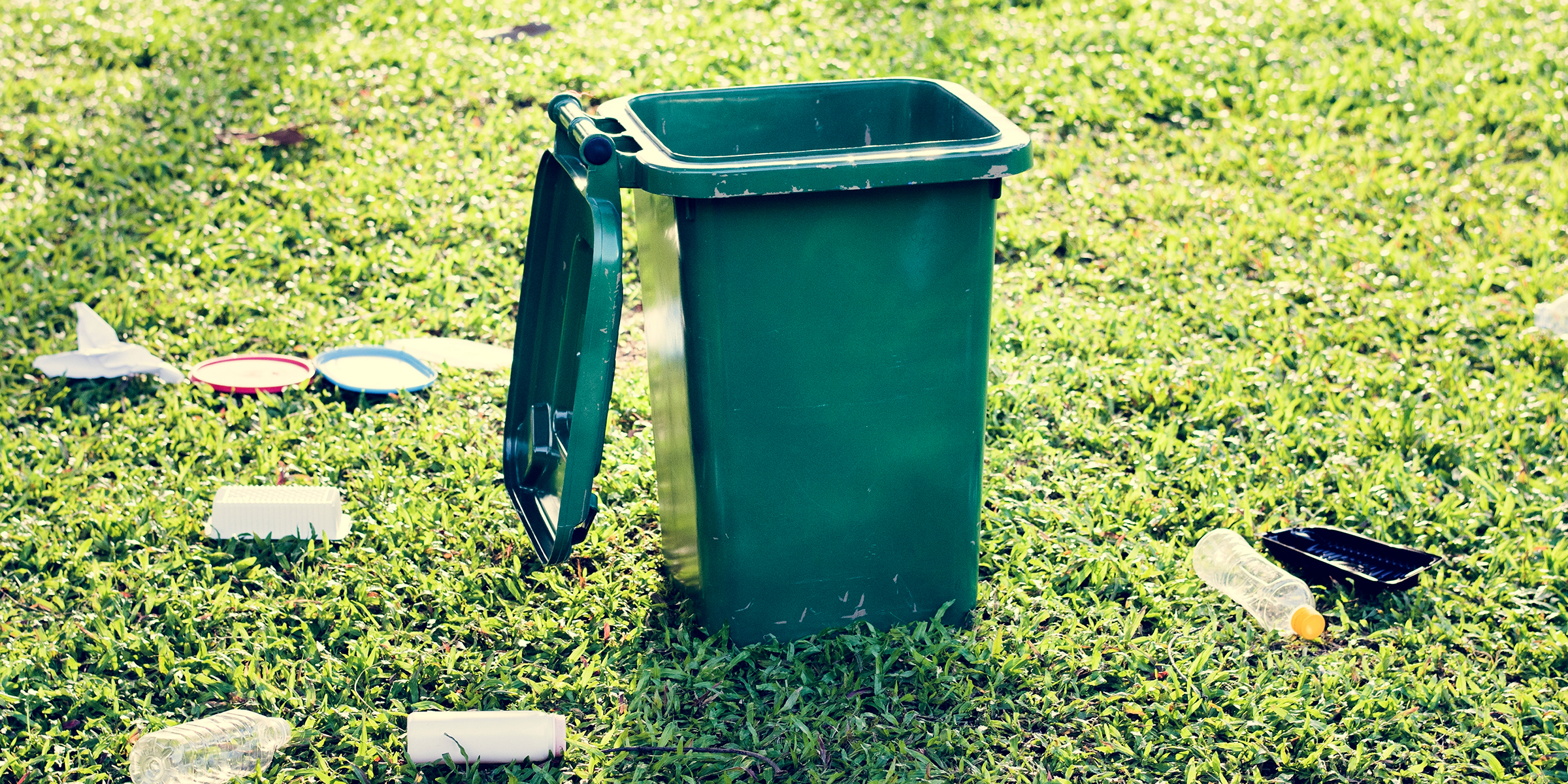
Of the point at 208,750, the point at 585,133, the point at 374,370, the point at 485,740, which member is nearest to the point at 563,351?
the point at 585,133

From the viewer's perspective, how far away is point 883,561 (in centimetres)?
281

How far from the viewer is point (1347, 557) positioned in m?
3.18

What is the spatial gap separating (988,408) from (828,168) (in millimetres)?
1591

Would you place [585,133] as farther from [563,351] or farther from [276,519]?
[276,519]

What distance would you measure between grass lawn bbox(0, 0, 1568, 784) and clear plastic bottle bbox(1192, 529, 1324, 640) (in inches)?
2.2

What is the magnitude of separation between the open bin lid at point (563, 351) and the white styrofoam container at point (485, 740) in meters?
0.36

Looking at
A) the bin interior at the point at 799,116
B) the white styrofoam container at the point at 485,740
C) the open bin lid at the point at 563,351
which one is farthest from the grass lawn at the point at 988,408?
the bin interior at the point at 799,116

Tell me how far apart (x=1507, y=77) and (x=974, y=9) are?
251 cm

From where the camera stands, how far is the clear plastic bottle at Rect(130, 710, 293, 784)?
256cm

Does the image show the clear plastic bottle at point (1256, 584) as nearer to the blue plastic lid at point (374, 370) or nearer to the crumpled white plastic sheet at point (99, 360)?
the blue plastic lid at point (374, 370)

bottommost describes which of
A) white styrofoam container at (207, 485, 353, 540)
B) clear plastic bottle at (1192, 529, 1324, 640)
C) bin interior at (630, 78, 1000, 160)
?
clear plastic bottle at (1192, 529, 1324, 640)

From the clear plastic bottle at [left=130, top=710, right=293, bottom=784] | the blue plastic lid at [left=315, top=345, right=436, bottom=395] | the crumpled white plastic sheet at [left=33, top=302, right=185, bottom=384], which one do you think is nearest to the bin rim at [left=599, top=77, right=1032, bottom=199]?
the clear plastic bottle at [left=130, top=710, right=293, bottom=784]

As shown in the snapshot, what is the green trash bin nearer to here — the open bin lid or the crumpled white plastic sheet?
the open bin lid

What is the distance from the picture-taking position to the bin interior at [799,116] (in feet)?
9.33
